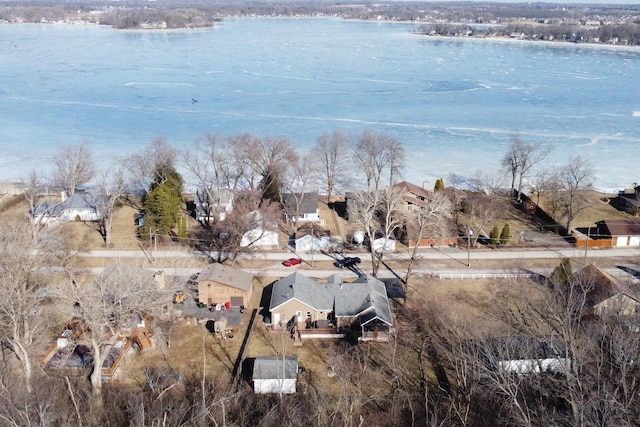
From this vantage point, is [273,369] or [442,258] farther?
[442,258]

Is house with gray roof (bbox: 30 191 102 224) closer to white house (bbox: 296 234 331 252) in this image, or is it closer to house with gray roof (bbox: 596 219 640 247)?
white house (bbox: 296 234 331 252)

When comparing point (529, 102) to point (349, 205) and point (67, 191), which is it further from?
point (67, 191)

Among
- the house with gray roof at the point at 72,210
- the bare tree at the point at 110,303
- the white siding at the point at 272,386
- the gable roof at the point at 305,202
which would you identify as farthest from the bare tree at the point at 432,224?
the house with gray roof at the point at 72,210

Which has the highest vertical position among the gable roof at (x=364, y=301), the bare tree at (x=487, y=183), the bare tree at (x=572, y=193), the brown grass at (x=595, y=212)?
the bare tree at (x=572, y=193)

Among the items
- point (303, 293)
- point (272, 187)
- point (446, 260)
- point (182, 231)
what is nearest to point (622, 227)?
point (446, 260)

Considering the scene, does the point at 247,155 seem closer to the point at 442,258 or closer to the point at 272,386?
the point at 442,258

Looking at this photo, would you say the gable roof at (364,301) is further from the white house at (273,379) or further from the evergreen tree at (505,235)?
the evergreen tree at (505,235)
